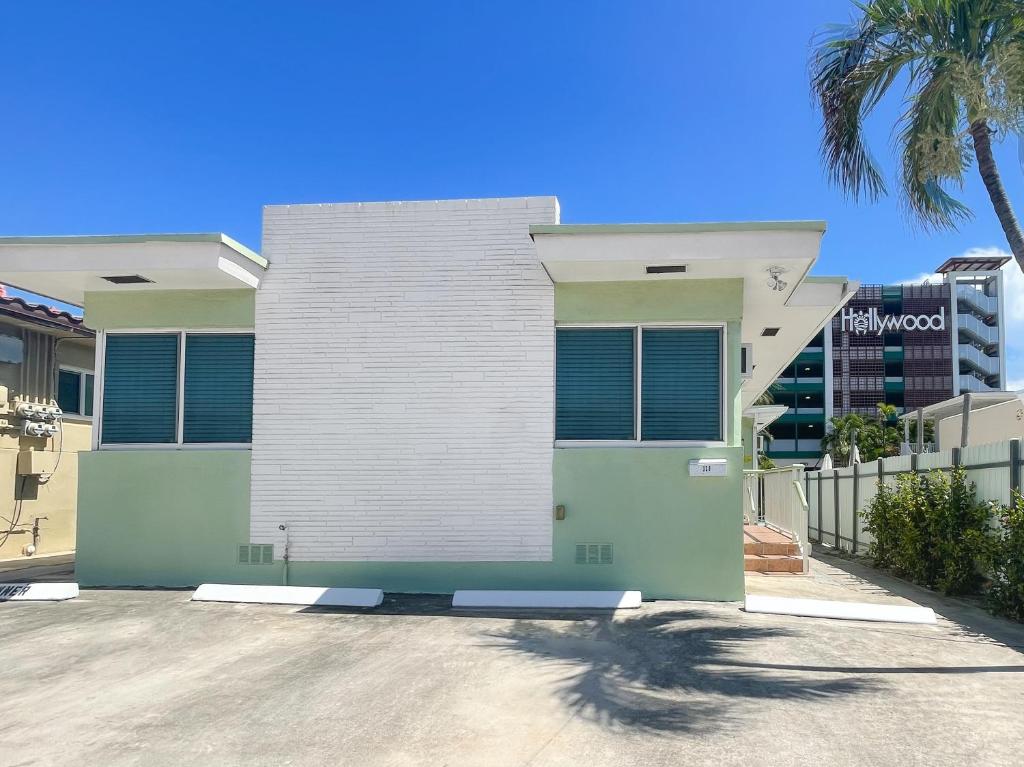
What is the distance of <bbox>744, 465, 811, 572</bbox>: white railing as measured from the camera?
12320mm

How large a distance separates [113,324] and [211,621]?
166 inches

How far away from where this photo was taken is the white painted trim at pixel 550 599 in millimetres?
8922

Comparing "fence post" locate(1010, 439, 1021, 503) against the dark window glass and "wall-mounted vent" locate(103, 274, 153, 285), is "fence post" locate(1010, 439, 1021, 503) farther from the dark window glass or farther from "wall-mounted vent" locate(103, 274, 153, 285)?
the dark window glass

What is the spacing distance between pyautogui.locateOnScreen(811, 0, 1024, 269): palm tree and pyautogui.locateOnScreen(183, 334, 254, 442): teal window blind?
7668 millimetres

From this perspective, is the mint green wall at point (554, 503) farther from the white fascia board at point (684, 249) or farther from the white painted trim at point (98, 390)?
the white fascia board at point (684, 249)

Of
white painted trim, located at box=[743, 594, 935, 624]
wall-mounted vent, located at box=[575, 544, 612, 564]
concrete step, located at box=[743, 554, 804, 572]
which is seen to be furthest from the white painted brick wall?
concrete step, located at box=[743, 554, 804, 572]

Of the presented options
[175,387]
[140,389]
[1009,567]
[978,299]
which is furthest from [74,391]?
[978,299]

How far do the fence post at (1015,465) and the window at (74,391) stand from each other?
15.0 meters

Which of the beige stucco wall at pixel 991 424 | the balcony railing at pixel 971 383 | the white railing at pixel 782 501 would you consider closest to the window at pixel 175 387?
the white railing at pixel 782 501

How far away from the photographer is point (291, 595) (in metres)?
9.34

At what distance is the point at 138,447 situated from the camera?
1045cm

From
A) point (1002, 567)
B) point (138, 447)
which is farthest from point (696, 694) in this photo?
point (138, 447)

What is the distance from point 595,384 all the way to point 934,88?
501 cm

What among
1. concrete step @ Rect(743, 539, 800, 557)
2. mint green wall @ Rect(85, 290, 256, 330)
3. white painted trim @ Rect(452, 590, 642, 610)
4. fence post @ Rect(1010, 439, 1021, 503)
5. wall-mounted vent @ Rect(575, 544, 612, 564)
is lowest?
white painted trim @ Rect(452, 590, 642, 610)
